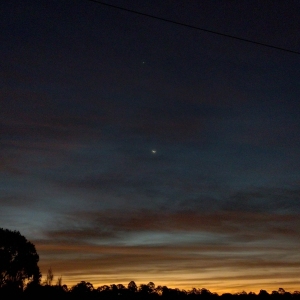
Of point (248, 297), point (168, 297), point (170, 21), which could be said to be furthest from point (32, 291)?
point (170, 21)

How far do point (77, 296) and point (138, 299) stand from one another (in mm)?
12438

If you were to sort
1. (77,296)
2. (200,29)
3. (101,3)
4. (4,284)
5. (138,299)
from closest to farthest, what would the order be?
(101,3) → (200,29) → (4,284) → (77,296) → (138,299)

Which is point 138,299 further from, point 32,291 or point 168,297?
point 32,291

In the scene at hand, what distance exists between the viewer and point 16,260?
64.4 metres

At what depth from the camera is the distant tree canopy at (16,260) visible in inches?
2488

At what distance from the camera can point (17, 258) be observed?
6450 centimetres

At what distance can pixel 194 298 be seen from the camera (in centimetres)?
9744

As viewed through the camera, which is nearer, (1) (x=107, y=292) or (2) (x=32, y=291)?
(2) (x=32, y=291)

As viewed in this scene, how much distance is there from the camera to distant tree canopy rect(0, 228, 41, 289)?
63.2 meters

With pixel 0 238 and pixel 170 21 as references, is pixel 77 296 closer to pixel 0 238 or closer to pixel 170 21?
pixel 0 238

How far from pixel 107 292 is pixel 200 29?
82.0 metres

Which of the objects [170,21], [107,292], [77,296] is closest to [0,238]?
[77,296]

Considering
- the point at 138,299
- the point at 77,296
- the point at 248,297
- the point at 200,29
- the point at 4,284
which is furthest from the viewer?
the point at 248,297

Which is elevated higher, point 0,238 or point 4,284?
point 0,238
